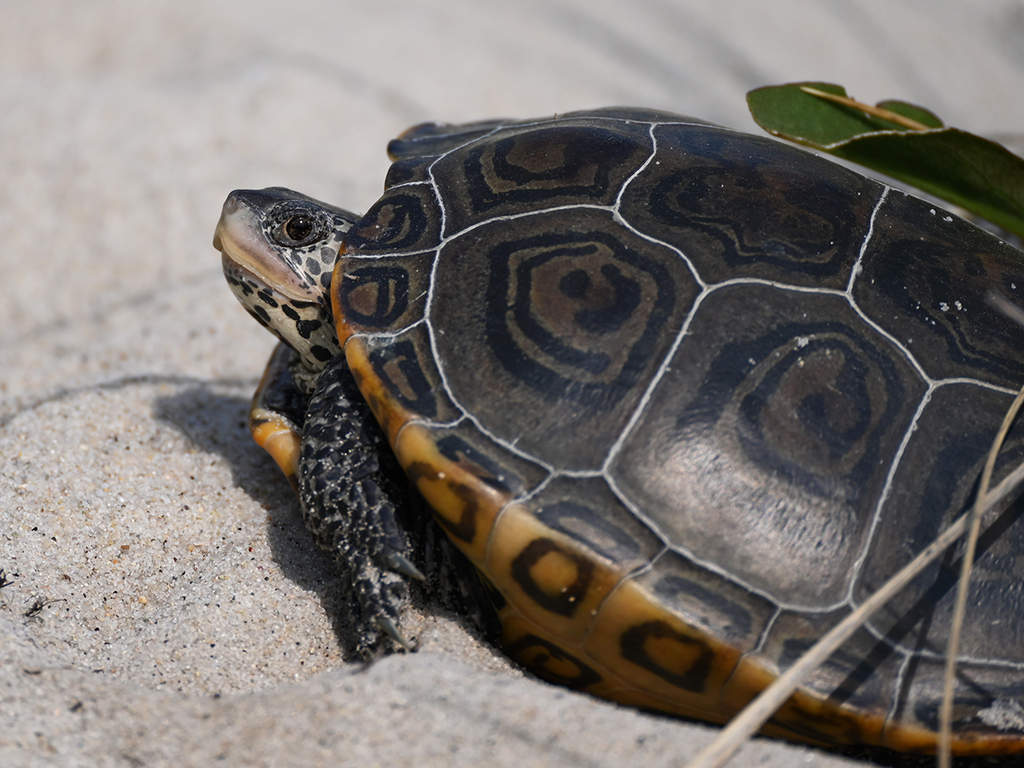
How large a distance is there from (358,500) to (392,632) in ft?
0.95

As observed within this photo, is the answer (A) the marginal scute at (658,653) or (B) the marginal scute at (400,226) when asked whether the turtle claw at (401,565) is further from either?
(B) the marginal scute at (400,226)

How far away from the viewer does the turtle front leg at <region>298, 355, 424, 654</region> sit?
1.49 meters

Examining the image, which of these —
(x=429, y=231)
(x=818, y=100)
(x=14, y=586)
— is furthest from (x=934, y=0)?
(x=14, y=586)

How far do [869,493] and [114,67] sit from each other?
408 centimetres

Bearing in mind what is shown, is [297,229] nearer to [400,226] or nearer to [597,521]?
[400,226]

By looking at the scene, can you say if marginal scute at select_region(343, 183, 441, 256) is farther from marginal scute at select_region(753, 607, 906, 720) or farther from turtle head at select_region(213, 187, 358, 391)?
marginal scute at select_region(753, 607, 906, 720)

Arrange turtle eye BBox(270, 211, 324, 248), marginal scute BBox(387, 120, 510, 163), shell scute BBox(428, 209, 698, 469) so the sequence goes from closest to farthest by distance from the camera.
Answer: shell scute BBox(428, 209, 698, 469)
turtle eye BBox(270, 211, 324, 248)
marginal scute BBox(387, 120, 510, 163)

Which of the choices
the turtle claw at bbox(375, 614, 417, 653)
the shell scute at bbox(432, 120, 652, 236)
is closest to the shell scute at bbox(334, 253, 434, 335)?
the shell scute at bbox(432, 120, 652, 236)

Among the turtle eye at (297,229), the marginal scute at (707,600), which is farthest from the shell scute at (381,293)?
the marginal scute at (707,600)

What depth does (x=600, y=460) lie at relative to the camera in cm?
135

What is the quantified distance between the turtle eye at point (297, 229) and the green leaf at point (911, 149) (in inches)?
45.3

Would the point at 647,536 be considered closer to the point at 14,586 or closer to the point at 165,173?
the point at 14,586

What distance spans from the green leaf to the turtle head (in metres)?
1.16

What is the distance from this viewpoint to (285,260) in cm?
183
